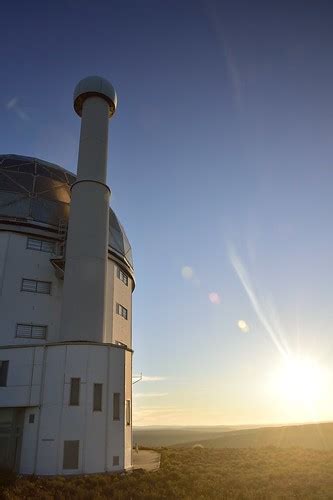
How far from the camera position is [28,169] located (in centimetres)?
3044

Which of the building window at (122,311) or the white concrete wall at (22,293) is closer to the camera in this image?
the white concrete wall at (22,293)

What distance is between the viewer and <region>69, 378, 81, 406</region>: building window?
2005 centimetres

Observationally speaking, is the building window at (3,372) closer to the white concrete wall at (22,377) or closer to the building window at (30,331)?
the white concrete wall at (22,377)

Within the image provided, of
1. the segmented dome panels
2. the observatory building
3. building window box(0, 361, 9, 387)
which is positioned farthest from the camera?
the segmented dome panels

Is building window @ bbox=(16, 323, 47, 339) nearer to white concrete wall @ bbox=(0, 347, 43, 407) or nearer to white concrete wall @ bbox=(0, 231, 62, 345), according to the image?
white concrete wall @ bbox=(0, 231, 62, 345)

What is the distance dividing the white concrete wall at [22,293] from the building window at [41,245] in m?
0.25

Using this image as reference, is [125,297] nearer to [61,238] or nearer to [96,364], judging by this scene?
[61,238]

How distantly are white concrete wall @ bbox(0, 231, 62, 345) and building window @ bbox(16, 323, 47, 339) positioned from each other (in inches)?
8.9

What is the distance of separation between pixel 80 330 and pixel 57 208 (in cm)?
1004

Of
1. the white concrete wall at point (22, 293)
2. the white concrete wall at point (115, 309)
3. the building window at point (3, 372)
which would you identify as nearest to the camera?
the building window at point (3, 372)

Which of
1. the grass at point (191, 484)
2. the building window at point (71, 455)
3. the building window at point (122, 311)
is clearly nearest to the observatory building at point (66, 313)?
the building window at point (71, 455)

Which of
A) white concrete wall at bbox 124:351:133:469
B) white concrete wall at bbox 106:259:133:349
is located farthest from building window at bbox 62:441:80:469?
white concrete wall at bbox 106:259:133:349

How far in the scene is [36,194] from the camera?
28422 mm

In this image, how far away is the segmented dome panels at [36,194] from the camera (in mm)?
27188
